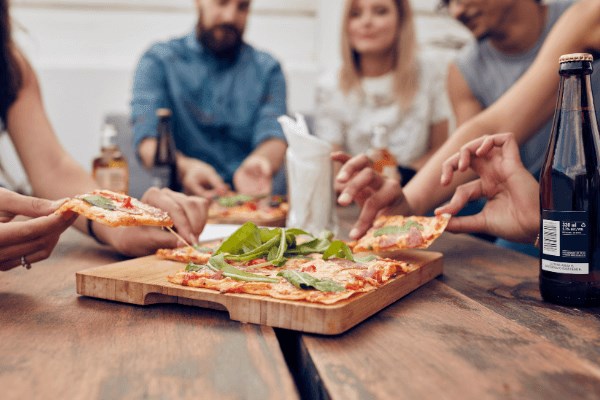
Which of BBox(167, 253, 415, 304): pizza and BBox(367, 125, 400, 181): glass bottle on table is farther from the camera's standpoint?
BBox(367, 125, 400, 181): glass bottle on table

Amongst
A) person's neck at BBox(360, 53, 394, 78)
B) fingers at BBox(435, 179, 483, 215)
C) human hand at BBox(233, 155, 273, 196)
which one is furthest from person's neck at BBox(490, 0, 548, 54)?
fingers at BBox(435, 179, 483, 215)

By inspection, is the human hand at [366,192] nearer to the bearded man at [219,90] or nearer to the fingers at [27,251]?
the fingers at [27,251]

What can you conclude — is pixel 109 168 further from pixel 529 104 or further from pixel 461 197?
pixel 529 104

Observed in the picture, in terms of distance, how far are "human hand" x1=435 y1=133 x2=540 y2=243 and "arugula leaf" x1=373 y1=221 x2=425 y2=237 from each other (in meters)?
0.08

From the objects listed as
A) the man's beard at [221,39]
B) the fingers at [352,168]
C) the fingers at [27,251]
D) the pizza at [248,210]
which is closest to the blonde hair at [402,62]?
the man's beard at [221,39]

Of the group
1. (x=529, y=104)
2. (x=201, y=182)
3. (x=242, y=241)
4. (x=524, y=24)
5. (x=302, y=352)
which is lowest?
(x=302, y=352)

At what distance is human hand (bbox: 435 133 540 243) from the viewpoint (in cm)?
106

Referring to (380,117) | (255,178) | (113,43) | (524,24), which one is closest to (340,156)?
(255,178)

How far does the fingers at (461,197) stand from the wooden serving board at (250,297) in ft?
0.37

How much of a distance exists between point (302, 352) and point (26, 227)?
504mm

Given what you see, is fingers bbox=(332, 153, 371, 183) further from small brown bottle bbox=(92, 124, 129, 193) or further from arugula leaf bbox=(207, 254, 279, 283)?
small brown bottle bbox=(92, 124, 129, 193)

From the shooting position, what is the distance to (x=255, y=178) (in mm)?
2379

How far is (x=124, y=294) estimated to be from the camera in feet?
2.70

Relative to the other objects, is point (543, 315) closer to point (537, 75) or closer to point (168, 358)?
point (168, 358)
